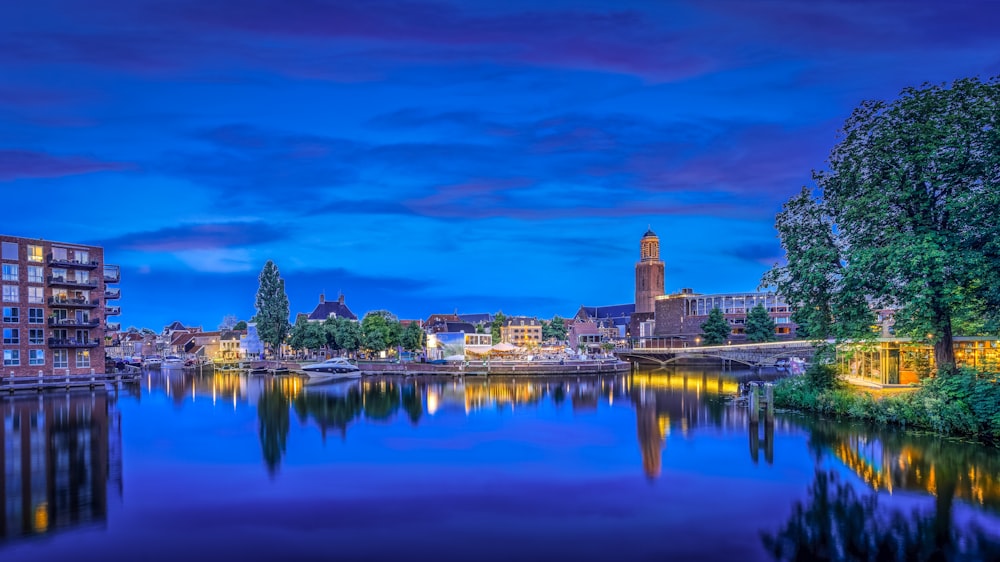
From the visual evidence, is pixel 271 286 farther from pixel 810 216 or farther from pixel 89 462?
pixel 810 216

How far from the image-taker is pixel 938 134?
95.7 feet

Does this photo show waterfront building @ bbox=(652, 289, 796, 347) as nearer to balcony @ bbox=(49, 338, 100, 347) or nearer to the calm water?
the calm water

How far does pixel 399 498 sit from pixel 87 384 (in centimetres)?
5113

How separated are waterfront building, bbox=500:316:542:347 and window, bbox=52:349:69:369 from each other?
11084 cm

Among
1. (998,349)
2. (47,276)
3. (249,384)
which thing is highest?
(47,276)

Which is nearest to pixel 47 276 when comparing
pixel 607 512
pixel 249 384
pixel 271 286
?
pixel 249 384

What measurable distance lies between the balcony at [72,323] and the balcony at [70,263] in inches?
195

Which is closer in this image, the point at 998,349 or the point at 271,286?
the point at 998,349

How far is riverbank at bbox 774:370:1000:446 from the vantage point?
27.4 m

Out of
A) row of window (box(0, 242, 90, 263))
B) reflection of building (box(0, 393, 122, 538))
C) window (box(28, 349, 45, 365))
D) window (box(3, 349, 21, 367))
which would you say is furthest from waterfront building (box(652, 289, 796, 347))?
reflection of building (box(0, 393, 122, 538))

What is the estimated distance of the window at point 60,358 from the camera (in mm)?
61188

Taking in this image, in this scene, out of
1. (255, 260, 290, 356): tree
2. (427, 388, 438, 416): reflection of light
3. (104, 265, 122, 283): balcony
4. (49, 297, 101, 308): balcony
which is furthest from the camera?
(255, 260, 290, 356): tree

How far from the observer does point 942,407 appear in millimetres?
28953

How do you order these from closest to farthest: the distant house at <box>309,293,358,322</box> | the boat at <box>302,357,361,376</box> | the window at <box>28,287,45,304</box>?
Answer: the window at <box>28,287,45,304</box> → the boat at <box>302,357,361,376</box> → the distant house at <box>309,293,358,322</box>
